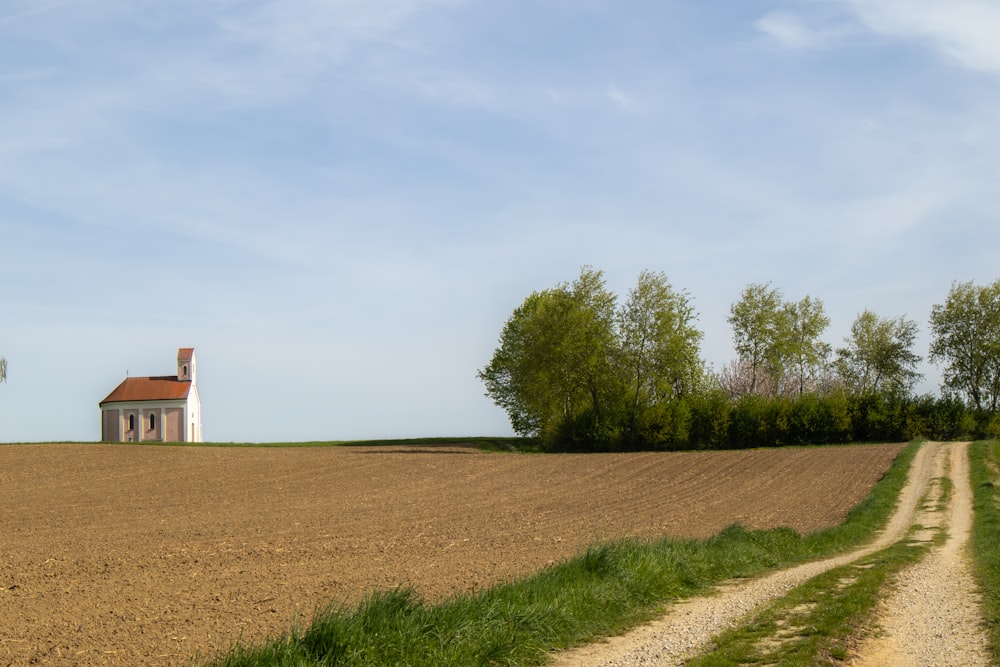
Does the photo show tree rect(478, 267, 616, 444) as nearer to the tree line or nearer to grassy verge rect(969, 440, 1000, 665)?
the tree line

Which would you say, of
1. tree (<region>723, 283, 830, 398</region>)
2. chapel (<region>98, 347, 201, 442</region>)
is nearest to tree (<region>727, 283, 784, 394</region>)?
tree (<region>723, 283, 830, 398</region>)

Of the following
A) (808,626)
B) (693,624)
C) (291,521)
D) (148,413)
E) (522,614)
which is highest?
(148,413)

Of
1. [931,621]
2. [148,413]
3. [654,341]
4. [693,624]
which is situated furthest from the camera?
[148,413]

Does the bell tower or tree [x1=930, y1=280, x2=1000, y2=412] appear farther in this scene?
the bell tower

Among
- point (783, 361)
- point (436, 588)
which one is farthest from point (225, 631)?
point (783, 361)

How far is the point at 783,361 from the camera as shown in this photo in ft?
273

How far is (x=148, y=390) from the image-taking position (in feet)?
318

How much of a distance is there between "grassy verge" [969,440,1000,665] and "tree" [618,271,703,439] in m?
19.3

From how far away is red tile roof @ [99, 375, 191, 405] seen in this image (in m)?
96.2

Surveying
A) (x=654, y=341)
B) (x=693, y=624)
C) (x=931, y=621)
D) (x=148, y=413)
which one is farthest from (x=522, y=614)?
(x=148, y=413)

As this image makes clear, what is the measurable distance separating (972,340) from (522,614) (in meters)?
74.6

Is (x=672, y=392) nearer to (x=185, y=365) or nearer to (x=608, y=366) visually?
(x=608, y=366)

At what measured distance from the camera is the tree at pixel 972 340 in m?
74.1

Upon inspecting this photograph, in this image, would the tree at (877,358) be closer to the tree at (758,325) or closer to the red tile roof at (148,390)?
the tree at (758,325)
